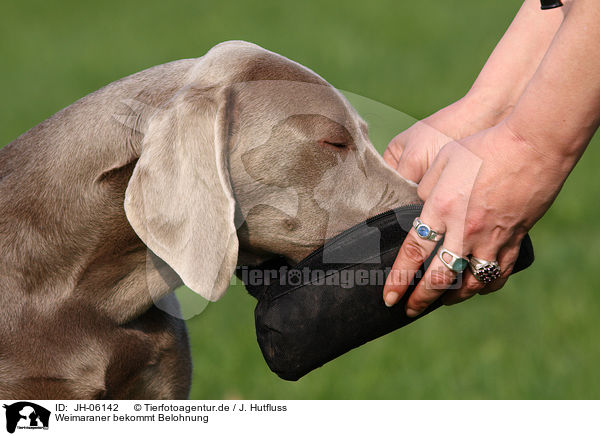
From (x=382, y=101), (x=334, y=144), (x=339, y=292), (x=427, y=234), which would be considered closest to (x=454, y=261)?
(x=427, y=234)

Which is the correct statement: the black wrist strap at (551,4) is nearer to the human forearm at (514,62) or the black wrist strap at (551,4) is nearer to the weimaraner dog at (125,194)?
the human forearm at (514,62)

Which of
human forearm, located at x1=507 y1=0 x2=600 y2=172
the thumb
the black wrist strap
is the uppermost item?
the black wrist strap

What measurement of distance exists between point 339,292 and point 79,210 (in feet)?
2.72

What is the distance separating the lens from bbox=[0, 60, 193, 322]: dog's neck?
270 centimetres

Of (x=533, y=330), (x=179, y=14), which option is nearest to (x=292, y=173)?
(x=533, y=330)

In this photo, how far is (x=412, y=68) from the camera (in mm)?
11359

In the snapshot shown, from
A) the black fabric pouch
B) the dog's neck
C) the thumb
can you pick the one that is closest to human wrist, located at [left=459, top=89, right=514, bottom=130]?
the thumb

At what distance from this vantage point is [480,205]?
2518 mm

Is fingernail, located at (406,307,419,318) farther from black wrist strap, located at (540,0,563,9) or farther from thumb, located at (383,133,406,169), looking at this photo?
black wrist strap, located at (540,0,563,9)

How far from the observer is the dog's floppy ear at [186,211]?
8.21 feet

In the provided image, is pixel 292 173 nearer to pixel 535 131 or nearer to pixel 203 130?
pixel 203 130

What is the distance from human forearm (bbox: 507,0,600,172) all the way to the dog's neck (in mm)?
1076

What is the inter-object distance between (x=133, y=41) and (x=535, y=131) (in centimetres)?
1260
